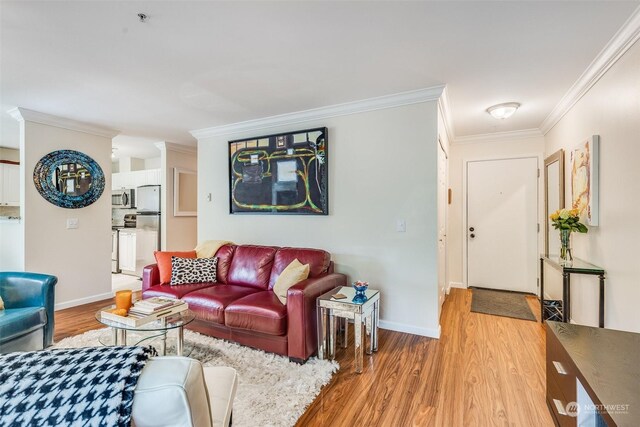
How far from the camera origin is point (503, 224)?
4.54m

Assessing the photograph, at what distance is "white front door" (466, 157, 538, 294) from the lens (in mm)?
4395

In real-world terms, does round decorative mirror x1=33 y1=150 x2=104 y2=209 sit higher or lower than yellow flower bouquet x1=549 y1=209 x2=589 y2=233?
higher

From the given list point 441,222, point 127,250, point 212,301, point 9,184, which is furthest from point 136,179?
point 441,222

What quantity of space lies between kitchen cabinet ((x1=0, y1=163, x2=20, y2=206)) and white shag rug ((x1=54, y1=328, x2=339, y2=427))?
347cm

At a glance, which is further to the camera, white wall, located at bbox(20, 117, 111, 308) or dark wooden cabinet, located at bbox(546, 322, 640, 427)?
white wall, located at bbox(20, 117, 111, 308)

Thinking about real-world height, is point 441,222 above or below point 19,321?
above

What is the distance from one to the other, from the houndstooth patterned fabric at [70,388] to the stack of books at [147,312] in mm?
1420

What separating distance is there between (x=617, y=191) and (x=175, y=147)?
5759 millimetres

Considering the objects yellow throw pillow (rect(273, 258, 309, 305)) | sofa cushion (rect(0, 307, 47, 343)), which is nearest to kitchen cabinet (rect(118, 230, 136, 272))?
sofa cushion (rect(0, 307, 47, 343))

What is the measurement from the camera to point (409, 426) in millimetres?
1755

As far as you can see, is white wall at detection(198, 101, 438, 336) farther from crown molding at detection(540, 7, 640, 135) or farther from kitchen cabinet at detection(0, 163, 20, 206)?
kitchen cabinet at detection(0, 163, 20, 206)

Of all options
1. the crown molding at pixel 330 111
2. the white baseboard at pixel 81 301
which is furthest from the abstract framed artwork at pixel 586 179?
the white baseboard at pixel 81 301

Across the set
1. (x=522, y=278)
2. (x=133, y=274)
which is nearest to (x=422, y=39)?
(x=522, y=278)

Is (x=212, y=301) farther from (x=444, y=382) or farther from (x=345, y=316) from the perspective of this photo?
(x=444, y=382)
